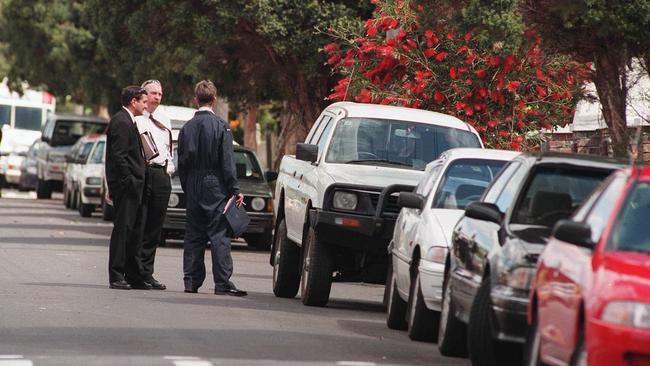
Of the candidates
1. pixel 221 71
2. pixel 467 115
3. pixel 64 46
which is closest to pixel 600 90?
pixel 467 115

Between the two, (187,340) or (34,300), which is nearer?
(187,340)

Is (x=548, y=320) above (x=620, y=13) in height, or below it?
below

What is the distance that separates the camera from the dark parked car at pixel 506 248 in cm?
1024

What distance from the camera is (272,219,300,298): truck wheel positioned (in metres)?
17.5

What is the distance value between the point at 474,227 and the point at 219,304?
4.37 m

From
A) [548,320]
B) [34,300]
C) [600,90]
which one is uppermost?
[600,90]

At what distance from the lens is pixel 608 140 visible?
18656 millimetres

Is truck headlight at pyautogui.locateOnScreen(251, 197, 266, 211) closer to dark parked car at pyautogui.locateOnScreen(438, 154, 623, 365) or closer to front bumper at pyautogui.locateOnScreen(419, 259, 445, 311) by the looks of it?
front bumper at pyautogui.locateOnScreen(419, 259, 445, 311)

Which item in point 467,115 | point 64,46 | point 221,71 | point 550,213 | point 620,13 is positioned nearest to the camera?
point 550,213

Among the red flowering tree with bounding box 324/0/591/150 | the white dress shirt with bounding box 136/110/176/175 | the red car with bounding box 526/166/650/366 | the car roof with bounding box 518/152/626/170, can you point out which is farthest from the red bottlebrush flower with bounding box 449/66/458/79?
the red car with bounding box 526/166/650/366

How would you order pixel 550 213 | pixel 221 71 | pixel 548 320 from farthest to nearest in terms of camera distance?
pixel 221 71 < pixel 550 213 < pixel 548 320

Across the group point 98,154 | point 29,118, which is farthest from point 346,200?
point 29,118

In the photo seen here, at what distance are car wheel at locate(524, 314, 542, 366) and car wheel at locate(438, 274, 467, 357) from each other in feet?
7.29

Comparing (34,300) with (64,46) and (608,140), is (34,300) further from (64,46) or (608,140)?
(64,46)
